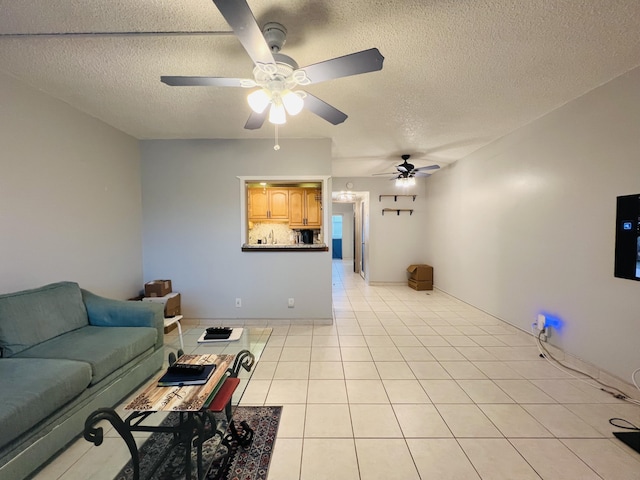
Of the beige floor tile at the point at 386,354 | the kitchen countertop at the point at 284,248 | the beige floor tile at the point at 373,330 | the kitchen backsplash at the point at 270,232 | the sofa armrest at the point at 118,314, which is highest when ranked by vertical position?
the kitchen backsplash at the point at 270,232

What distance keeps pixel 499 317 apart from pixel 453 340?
1.01 meters

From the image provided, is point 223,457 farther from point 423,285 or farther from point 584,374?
point 423,285

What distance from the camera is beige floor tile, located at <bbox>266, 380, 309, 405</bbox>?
206cm

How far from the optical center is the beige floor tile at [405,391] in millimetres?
2090

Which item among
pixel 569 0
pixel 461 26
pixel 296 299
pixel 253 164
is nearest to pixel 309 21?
pixel 461 26

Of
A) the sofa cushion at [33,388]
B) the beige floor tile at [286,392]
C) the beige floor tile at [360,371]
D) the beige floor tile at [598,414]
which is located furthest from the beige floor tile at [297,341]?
the beige floor tile at [598,414]

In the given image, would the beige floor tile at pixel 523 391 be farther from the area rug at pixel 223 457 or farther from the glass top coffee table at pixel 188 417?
the glass top coffee table at pixel 188 417

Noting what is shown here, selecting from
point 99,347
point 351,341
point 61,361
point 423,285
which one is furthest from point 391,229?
point 61,361

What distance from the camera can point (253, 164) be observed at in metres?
3.61

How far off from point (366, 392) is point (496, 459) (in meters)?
0.92

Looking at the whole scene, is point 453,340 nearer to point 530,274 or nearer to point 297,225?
point 530,274

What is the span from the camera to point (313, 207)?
529 centimetres

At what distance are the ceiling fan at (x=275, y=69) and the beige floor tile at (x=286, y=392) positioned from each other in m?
2.14

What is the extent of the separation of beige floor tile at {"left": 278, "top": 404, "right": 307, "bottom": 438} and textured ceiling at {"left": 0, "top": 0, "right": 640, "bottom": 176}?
2644mm
